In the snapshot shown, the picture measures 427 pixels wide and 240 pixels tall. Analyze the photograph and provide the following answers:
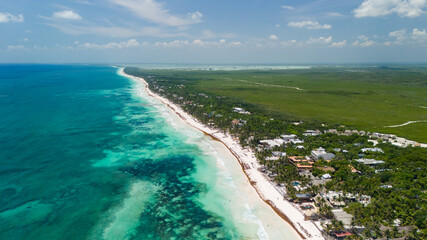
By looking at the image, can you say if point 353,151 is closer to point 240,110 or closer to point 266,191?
point 266,191

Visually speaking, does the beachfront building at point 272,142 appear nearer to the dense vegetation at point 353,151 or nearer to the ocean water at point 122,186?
the dense vegetation at point 353,151

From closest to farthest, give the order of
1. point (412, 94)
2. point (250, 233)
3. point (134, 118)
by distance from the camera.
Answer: point (250, 233), point (134, 118), point (412, 94)

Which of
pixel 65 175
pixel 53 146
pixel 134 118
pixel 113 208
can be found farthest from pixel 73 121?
pixel 113 208

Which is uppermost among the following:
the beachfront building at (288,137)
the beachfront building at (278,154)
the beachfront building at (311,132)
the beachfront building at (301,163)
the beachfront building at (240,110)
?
the beachfront building at (240,110)

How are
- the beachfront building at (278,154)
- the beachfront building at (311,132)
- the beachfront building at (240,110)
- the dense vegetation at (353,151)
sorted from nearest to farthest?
the dense vegetation at (353,151)
the beachfront building at (278,154)
the beachfront building at (311,132)
the beachfront building at (240,110)

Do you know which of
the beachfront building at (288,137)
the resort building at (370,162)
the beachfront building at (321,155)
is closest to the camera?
the resort building at (370,162)

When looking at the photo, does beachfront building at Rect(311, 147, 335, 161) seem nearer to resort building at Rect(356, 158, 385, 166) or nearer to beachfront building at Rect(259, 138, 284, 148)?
resort building at Rect(356, 158, 385, 166)

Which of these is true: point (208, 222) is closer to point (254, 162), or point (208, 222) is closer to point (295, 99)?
point (254, 162)

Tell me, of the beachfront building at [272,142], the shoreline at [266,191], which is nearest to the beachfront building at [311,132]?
the beachfront building at [272,142]
